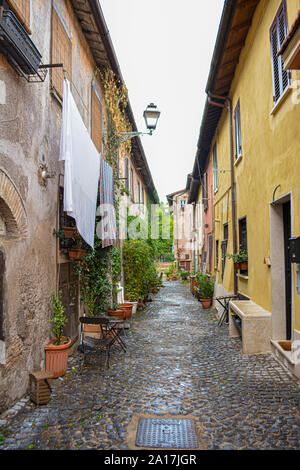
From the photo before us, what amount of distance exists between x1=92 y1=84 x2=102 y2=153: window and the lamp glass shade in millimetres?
1250

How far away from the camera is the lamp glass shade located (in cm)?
812

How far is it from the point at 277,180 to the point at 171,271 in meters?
21.9

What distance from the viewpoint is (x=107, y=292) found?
7.92 m

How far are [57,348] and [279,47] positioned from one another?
231 inches

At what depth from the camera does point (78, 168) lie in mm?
5609

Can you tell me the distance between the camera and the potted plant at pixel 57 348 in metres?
4.97

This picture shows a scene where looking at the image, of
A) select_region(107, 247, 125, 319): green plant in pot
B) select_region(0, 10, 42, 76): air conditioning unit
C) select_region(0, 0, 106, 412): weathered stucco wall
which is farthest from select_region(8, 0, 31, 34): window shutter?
select_region(107, 247, 125, 319): green plant in pot

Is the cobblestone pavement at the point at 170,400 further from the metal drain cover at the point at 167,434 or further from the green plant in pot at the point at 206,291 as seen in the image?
the green plant in pot at the point at 206,291

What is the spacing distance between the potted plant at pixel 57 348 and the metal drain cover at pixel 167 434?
6.05 feet

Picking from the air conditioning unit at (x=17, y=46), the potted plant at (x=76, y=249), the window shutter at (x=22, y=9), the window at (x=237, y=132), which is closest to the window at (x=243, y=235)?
the window at (x=237, y=132)

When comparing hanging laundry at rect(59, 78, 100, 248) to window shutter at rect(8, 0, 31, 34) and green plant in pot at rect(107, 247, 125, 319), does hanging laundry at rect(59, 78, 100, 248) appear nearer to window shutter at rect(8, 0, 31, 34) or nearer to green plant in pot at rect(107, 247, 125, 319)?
window shutter at rect(8, 0, 31, 34)

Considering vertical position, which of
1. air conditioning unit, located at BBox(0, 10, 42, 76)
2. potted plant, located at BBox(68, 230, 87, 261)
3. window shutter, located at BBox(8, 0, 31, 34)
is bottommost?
potted plant, located at BBox(68, 230, 87, 261)
